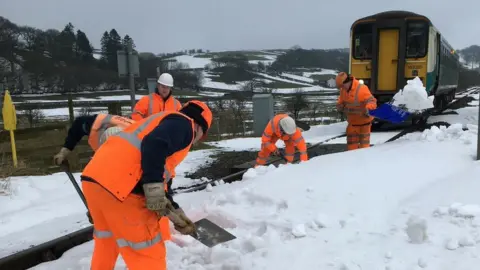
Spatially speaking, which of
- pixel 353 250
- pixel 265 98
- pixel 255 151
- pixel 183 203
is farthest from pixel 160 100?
pixel 265 98

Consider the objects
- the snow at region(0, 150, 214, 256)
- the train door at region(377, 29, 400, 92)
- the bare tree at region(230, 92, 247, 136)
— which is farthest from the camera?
the bare tree at region(230, 92, 247, 136)

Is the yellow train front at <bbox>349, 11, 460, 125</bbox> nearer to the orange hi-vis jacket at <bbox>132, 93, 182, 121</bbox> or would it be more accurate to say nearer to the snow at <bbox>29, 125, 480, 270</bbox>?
the snow at <bbox>29, 125, 480, 270</bbox>

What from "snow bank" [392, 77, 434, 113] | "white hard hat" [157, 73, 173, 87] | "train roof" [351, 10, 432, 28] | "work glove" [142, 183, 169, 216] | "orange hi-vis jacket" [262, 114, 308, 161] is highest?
"train roof" [351, 10, 432, 28]

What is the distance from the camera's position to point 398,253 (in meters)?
2.95

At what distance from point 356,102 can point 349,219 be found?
175 inches

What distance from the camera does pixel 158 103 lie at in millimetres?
5840

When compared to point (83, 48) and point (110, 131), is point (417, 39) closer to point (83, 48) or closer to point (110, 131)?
point (110, 131)

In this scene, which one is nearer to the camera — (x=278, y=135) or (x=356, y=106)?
(x=278, y=135)

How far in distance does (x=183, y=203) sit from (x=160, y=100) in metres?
1.52

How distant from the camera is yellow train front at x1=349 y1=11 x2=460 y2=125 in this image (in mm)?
12703

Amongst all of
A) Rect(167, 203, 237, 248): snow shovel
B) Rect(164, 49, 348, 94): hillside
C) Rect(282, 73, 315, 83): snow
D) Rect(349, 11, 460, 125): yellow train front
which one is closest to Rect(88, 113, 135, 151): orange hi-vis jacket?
Rect(167, 203, 237, 248): snow shovel

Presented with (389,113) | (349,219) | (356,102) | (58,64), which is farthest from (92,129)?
(58,64)

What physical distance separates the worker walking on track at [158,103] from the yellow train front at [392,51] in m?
9.15

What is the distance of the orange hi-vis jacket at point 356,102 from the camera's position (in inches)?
295
